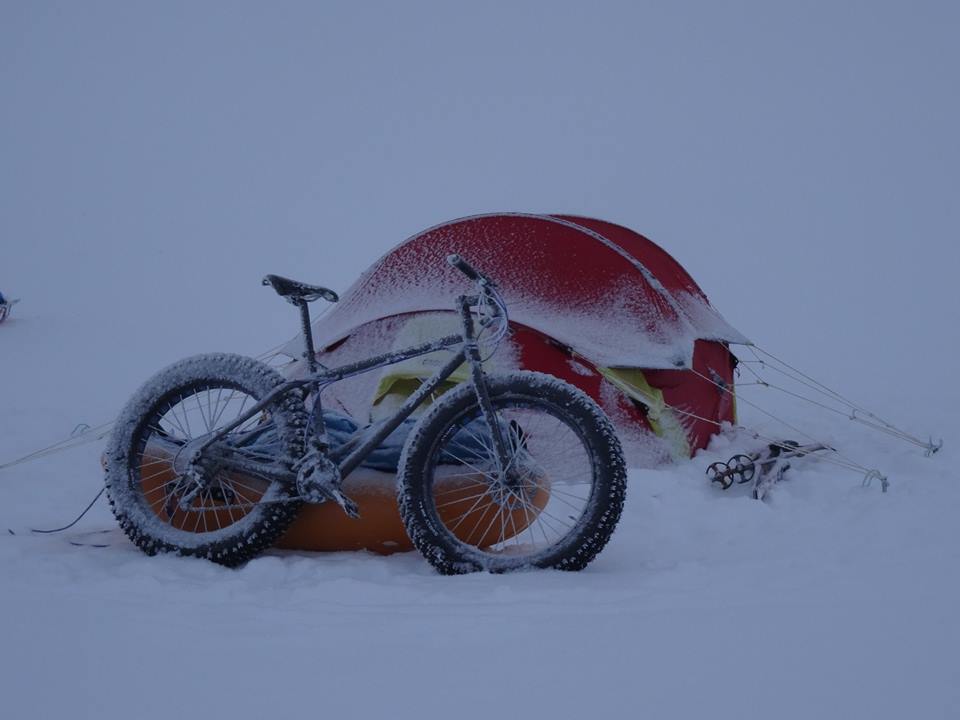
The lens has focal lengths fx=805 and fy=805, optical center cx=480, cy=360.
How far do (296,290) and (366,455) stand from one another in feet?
2.46

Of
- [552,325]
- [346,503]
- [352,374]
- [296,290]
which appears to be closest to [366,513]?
[346,503]

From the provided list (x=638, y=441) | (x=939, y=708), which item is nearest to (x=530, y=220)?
(x=638, y=441)

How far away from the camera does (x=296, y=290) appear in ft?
11.1

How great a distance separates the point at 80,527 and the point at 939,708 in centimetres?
369

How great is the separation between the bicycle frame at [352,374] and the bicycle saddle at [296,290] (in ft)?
0.22

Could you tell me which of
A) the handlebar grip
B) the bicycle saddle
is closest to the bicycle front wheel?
the handlebar grip

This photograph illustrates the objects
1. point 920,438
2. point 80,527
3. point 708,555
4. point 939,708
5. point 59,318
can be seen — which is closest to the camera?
point 939,708

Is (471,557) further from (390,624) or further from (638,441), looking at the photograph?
(638,441)

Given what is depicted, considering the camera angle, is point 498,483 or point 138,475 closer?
point 498,483

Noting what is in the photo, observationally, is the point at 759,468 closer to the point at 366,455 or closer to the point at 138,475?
the point at 366,455

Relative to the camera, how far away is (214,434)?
333cm

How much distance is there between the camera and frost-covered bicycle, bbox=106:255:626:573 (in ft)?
9.93

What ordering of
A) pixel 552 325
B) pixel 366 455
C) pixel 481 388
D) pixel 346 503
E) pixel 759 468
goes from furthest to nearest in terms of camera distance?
pixel 552 325 → pixel 759 468 → pixel 366 455 → pixel 346 503 → pixel 481 388

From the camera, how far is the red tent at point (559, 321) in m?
5.03
